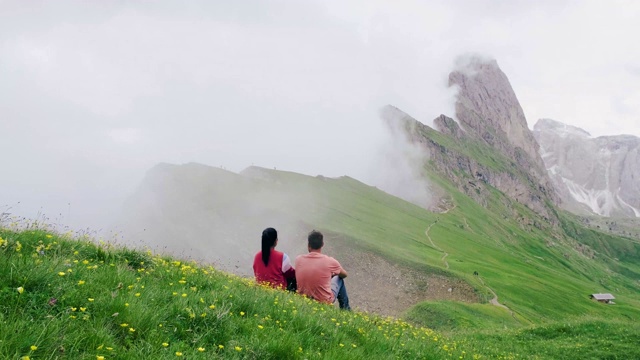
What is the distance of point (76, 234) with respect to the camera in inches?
442

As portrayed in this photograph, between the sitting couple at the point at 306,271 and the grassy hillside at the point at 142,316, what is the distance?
395 centimetres

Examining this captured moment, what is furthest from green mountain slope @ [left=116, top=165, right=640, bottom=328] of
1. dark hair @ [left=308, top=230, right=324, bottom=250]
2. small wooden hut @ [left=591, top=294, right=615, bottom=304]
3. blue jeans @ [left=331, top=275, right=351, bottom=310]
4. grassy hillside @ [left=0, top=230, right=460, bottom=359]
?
grassy hillside @ [left=0, top=230, right=460, bottom=359]

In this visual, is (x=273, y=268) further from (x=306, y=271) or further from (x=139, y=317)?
(x=139, y=317)

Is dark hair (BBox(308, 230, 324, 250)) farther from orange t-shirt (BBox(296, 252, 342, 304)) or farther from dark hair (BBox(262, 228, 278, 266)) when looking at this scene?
dark hair (BBox(262, 228, 278, 266))

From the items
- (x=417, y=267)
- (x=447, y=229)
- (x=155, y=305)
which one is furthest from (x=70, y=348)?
(x=447, y=229)

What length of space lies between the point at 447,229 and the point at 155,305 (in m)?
139

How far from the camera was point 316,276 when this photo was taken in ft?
47.5

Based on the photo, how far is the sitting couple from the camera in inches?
570

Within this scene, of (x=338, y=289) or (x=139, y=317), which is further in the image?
(x=338, y=289)

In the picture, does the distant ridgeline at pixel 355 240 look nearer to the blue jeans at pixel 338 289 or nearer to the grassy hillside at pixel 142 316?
the blue jeans at pixel 338 289

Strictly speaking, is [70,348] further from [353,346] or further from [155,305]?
[353,346]

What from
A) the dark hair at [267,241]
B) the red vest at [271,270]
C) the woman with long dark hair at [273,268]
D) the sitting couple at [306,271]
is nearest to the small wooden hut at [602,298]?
the sitting couple at [306,271]

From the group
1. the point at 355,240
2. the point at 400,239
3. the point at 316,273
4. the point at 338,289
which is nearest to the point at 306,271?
the point at 316,273

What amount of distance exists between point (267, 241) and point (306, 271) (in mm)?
1623
